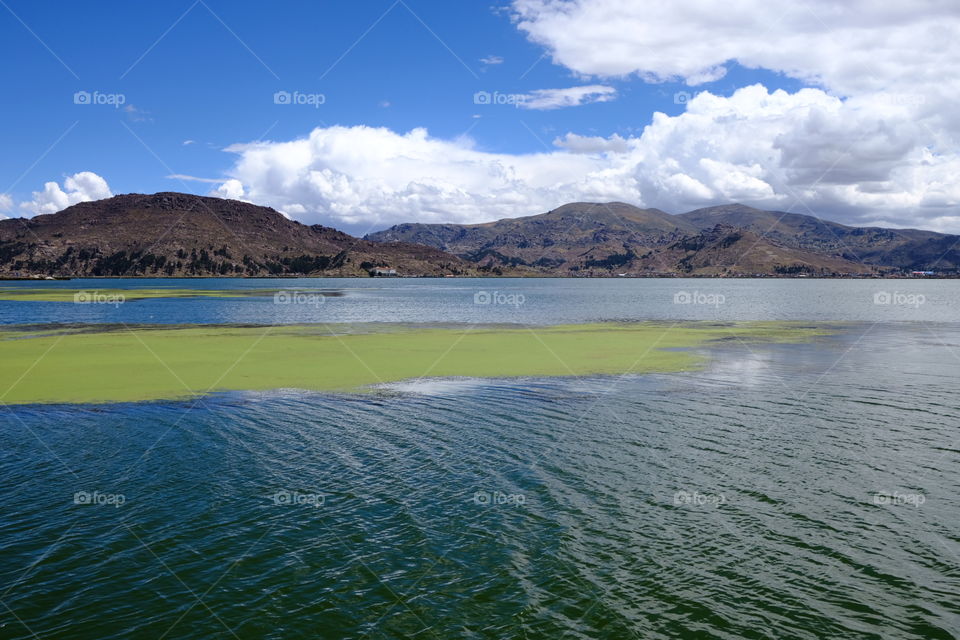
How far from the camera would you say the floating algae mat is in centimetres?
3872

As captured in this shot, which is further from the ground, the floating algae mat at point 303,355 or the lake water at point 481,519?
the floating algae mat at point 303,355

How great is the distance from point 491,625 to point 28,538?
1264 centimetres

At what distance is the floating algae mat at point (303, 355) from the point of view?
127 feet

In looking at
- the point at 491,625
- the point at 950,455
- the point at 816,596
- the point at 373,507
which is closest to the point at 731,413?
the point at 950,455

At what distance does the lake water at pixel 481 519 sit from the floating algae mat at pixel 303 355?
21.3 ft

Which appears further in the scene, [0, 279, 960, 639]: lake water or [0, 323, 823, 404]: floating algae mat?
[0, 323, 823, 404]: floating algae mat

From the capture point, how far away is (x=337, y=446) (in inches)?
991

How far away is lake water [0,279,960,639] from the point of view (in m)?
13.4

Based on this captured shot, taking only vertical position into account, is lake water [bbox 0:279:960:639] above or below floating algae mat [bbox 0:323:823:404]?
below

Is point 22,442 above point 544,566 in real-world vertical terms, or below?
above

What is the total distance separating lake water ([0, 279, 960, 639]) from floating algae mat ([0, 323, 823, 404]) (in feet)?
21.3

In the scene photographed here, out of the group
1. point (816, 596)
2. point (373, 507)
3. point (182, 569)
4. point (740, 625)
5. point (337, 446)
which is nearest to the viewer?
point (740, 625)

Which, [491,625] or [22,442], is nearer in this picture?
[491,625]

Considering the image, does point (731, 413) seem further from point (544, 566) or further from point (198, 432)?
point (198, 432)
